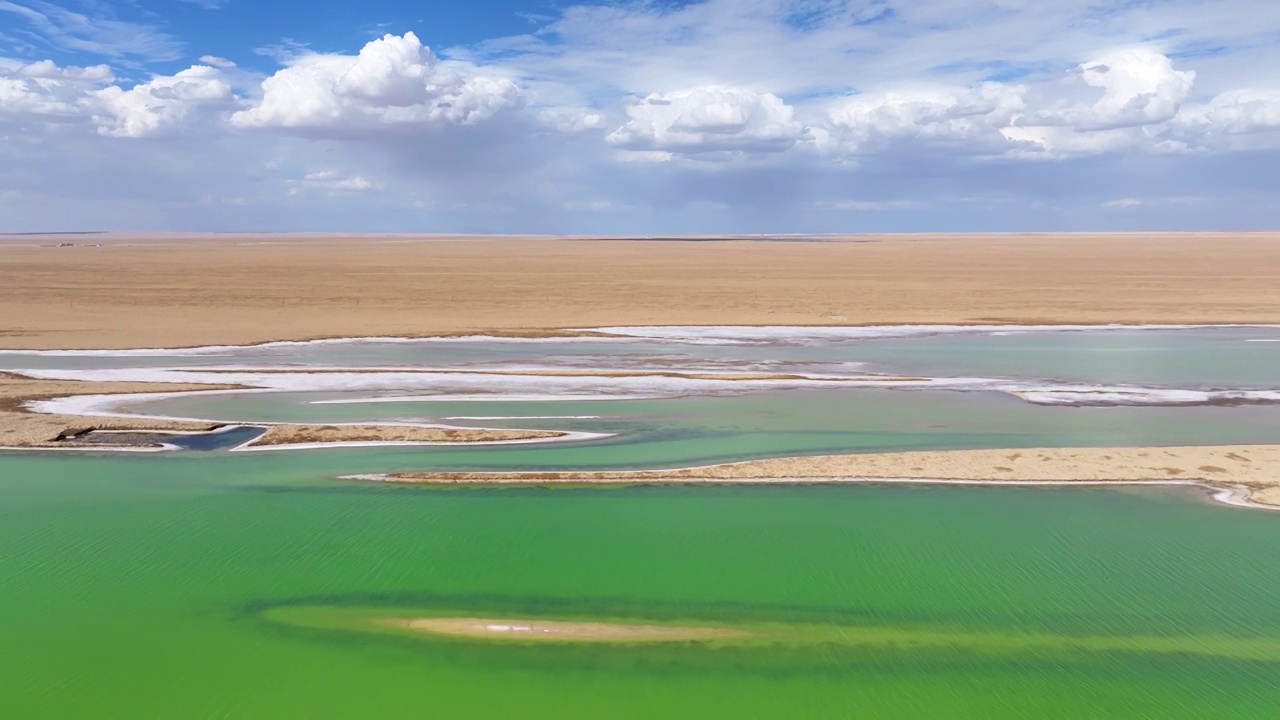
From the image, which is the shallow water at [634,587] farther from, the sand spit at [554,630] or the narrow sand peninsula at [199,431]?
the narrow sand peninsula at [199,431]

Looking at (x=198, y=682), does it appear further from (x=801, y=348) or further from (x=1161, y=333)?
(x=1161, y=333)

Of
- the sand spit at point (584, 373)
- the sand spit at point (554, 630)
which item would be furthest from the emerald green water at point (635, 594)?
the sand spit at point (584, 373)

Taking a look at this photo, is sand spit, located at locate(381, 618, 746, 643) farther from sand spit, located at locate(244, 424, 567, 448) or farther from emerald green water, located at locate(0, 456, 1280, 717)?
sand spit, located at locate(244, 424, 567, 448)

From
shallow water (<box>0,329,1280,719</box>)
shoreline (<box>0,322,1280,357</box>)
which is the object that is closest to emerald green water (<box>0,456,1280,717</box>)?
shallow water (<box>0,329,1280,719</box>)

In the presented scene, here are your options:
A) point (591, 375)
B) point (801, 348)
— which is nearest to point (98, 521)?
point (591, 375)

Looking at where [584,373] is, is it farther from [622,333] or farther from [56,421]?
[56,421]

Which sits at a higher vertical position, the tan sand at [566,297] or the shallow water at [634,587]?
the tan sand at [566,297]

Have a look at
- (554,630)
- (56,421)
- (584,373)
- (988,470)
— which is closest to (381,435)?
(56,421)
